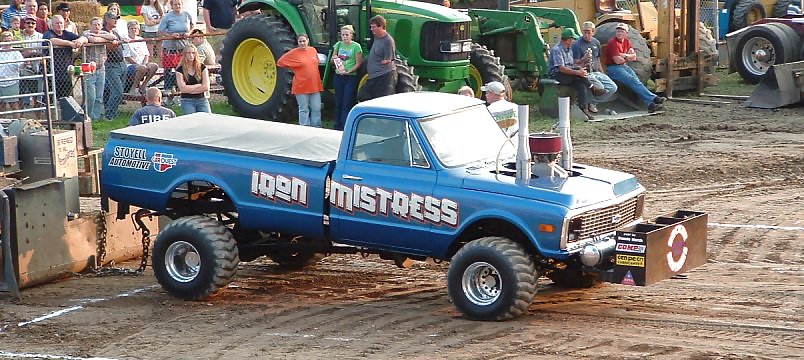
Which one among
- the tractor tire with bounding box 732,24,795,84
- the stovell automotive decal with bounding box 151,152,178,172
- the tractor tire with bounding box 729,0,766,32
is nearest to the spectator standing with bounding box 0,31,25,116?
the stovell automotive decal with bounding box 151,152,178,172

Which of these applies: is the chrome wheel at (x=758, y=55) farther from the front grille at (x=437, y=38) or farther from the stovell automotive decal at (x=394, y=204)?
the stovell automotive decal at (x=394, y=204)

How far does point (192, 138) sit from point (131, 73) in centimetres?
1019

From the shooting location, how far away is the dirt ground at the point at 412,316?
9.53m

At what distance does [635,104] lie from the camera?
21594 millimetres

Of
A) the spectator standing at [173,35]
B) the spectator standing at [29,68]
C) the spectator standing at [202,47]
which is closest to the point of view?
the spectator standing at [29,68]

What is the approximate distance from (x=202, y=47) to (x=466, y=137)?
38.7ft

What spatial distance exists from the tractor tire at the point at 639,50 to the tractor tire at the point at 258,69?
17.8 ft

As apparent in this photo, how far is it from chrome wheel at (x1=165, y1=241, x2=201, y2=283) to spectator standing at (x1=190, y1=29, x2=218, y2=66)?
1028 cm

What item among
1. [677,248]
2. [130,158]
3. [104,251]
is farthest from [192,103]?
[677,248]

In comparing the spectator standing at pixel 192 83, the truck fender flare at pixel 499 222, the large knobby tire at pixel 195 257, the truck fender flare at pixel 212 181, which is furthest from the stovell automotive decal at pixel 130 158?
the spectator standing at pixel 192 83

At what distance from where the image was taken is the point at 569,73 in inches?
811

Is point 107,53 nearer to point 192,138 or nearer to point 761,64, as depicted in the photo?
point 192,138

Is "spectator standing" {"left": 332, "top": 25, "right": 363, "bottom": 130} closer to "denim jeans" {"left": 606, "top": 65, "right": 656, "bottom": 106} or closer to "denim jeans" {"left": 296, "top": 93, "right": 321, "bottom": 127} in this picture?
"denim jeans" {"left": 296, "top": 93, "right": 321, "bottom": 127}

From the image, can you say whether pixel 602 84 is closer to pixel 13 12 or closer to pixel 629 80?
pixel 629 80
